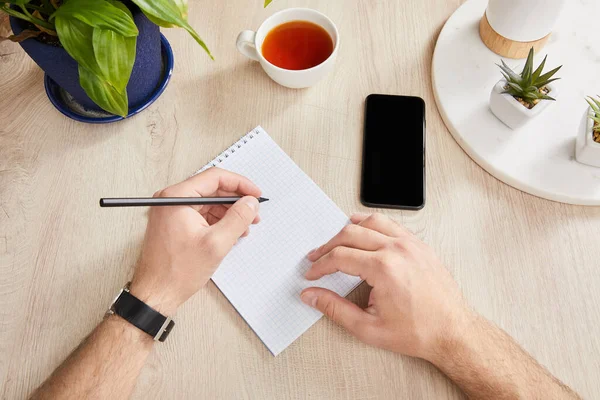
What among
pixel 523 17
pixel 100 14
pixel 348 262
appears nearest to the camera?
pixel 100 14

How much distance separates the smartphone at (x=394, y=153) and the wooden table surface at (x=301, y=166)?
0.07ft

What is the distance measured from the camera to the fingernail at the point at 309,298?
73cm

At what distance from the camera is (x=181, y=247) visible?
0.72m

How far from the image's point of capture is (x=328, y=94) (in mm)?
895

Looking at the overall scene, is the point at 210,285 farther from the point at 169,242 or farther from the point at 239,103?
the point at 239,103

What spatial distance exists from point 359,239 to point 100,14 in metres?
0.47

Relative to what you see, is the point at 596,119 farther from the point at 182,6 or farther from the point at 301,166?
the point at 182,6

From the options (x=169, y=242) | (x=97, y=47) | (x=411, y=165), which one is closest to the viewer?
(x=97, y=47)

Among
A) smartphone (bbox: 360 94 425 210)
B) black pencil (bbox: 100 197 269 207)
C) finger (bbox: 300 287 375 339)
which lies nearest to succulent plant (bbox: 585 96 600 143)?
smartphone (bbox: 360 94 425 210)

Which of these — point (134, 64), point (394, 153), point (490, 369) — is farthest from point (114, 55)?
point (490, 369)

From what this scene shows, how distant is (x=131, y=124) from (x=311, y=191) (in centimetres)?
36

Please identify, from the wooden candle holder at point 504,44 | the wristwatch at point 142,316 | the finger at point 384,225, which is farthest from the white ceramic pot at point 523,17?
the wristwatch at point 142,316

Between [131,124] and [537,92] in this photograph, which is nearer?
[537,92]

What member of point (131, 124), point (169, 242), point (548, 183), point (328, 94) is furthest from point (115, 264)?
point (548, 183)
